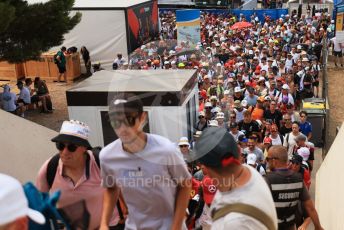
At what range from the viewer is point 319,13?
87.7 ft

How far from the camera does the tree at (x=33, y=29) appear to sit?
14.2m

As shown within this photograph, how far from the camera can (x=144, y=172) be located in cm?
272

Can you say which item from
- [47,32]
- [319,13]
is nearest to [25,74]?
[47,32]

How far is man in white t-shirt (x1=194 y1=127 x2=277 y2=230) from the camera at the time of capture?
6.85 feet

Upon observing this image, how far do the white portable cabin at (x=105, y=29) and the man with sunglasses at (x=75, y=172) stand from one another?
17266 mm

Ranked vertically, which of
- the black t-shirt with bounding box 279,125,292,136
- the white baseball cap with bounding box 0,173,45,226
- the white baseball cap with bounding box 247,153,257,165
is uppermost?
the white baseball cap with bounding box 0,173,45,226

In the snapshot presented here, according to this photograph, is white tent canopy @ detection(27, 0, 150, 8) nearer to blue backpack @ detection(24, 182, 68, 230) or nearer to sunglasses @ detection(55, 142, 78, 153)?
sunglasses @ detection(55, 142, 78, 153)

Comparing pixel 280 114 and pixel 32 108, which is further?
pixel 32 108

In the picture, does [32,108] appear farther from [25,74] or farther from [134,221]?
[134,221]

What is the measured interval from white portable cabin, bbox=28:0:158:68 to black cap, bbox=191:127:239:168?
59.9 ft

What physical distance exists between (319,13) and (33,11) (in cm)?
1757

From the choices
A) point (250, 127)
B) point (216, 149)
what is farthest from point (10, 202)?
point (250, 127)

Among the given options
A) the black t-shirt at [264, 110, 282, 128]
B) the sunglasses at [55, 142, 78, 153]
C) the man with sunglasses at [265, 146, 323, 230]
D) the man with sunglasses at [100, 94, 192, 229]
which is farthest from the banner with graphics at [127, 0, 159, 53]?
the man with sunglasses at [100, 94, 192, 229]

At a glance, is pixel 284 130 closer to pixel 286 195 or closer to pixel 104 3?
pixel 286 195
